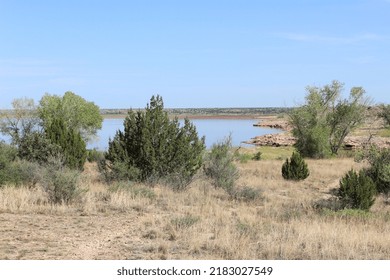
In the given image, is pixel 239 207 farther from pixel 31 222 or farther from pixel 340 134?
pixel 340 134

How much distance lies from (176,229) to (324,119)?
3779cm

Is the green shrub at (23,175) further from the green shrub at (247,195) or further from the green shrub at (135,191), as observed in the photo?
the green shrub at (247,195)

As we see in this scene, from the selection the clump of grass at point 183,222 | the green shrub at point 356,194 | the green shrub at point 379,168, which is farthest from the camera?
the green shrub at point 379,168

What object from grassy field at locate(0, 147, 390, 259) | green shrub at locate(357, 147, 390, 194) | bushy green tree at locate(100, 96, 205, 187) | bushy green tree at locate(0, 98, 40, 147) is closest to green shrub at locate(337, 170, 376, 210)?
grassy field at locate(0, 147, 390, 259)

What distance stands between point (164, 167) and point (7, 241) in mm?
9824

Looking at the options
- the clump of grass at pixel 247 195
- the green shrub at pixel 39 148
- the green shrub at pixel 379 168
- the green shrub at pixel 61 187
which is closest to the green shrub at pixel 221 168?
the clump of grass at pixel 247 195

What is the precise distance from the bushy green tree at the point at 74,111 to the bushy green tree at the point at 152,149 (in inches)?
1217

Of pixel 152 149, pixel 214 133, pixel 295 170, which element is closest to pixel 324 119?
pixel 295 170

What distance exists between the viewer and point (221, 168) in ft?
61.2

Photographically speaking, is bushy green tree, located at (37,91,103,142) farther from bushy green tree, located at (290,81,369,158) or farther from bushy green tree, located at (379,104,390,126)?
bushy green tree, located at (379,104,390,126)

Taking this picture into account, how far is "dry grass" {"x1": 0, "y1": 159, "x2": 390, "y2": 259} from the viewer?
746cm

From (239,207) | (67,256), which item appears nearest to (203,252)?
(67,256)

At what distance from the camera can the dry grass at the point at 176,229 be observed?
7.46 m

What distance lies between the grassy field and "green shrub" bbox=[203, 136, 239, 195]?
212 centimetres
